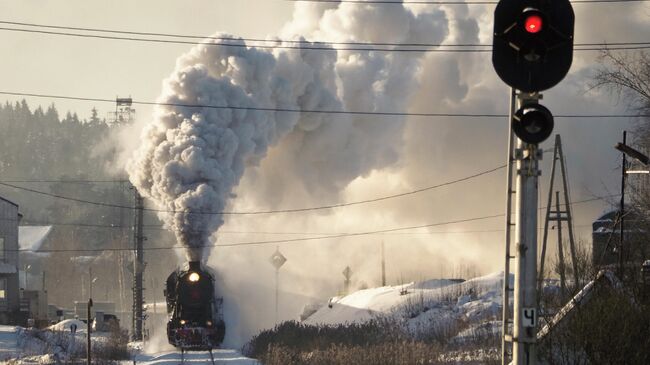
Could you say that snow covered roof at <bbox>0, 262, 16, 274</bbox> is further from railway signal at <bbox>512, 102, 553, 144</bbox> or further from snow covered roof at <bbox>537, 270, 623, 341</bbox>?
railway signal at <bbox>512, 102, 553, 144</bbox>

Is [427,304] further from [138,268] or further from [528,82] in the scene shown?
[528,82]

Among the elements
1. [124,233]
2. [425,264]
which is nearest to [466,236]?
[425,264]

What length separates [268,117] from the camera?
188 ft

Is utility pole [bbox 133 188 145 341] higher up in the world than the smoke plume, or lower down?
lower down

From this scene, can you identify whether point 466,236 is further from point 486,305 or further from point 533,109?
point 533,109

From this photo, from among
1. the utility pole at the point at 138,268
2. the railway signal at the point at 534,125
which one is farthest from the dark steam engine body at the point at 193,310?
the railway signal at the point at 534,125

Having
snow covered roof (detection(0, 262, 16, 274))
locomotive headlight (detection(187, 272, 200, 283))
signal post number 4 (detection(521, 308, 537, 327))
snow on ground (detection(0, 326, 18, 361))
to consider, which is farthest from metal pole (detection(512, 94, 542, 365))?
snow covered roof (detection(0, 262, 16, 274))

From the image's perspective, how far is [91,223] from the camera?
428 feet

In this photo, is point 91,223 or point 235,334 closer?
point 235,334

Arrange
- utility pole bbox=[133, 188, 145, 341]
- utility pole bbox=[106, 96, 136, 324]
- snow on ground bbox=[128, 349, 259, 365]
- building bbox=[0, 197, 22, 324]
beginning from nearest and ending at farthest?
1. snow on ground bbox=[128, 349, 259, 365]
2. utility pole bbox=[133, 188, 145, 341]
3. building bbox=[0, 197, 22, 324]
4. utility pole bbox=[106, 96, 136, 324]

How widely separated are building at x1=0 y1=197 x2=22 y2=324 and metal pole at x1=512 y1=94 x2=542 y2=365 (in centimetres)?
6267

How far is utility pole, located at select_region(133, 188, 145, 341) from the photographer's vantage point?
5562 centimetres

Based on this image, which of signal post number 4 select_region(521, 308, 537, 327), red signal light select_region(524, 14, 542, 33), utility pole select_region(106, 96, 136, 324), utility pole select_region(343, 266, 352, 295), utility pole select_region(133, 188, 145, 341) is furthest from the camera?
utility pole select_region(106, 96, 136, 324)

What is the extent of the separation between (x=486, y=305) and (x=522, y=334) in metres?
32.1
